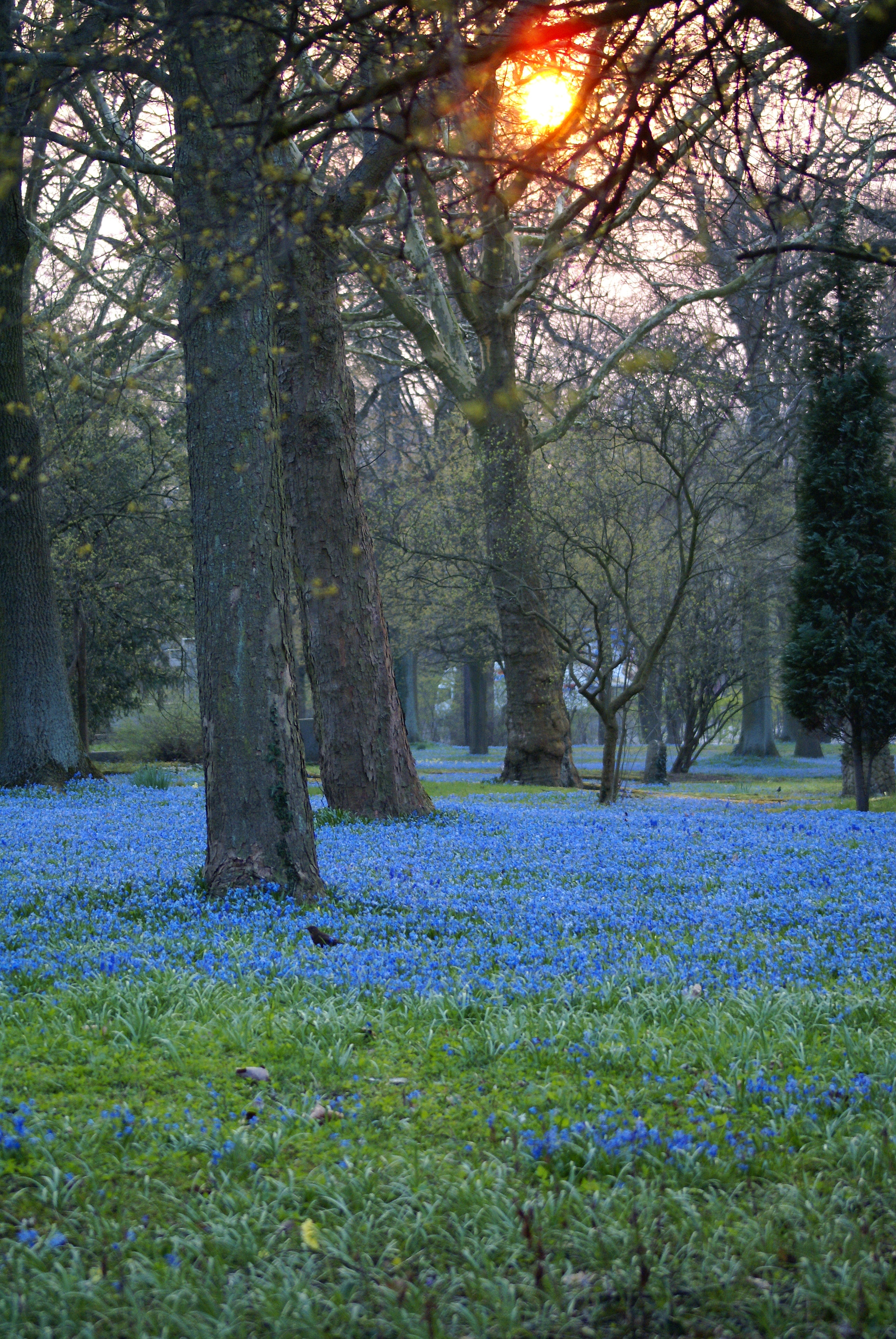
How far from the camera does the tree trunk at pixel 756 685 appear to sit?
30.8 meters

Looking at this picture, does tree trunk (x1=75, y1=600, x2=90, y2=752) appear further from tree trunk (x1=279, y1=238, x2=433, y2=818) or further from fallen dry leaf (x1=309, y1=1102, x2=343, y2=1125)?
fallen dry leaf (x1=309, y1=1102, x2=343, y2=1125)

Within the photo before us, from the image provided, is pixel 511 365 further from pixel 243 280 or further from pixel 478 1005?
pixel 478 1005

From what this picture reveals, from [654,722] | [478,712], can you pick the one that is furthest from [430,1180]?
[478,712]

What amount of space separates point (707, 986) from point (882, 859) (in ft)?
16.1

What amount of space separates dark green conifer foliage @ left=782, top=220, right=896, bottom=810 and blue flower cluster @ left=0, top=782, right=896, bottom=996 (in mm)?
5967

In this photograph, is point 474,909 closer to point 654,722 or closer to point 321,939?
point 321,939

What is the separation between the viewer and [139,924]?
6191 mm

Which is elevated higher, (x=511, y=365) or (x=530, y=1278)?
(x=511, y=365)

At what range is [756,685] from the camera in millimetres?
35438

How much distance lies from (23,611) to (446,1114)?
46.8ft

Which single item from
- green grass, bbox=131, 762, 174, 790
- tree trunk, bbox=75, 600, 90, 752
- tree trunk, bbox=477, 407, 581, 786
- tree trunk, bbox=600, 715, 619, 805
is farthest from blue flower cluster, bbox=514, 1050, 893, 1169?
tree trunk, bbox=75, 600, 90, 752

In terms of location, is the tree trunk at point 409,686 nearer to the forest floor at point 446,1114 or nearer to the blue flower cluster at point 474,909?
the blue flower cluster at point 474,909

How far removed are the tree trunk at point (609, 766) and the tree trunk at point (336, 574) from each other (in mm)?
5745

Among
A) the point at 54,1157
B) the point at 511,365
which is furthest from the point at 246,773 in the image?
the point at 511,365
